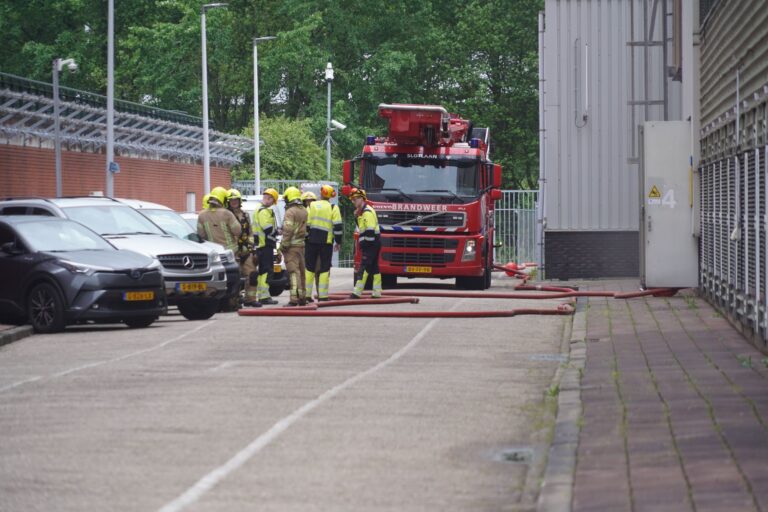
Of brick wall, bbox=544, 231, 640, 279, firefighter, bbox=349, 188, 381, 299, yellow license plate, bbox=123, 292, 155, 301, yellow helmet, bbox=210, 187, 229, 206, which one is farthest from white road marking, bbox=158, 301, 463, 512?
brick wall, bbox=544, 231, 640, 279

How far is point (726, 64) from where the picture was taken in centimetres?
2134

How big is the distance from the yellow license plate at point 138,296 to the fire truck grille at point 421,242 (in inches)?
452

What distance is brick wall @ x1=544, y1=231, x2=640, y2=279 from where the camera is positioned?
119 feet

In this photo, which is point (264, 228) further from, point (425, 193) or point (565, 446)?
point (565, 446)

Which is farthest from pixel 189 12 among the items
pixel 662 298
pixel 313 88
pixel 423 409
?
pixel 423 409

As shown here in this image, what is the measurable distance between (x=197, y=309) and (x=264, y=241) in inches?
114

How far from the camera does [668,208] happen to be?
25.9 m

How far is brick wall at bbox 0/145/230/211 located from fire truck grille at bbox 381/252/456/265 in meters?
14.5

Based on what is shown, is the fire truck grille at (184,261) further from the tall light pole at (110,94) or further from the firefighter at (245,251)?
the tall light pole at (110,94)

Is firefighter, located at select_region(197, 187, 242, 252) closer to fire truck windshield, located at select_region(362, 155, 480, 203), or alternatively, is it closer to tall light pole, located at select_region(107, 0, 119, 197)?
fire truck windshield, located at select_region(362, 155, 480, 203)

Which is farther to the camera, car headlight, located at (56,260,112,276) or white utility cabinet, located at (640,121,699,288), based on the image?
white utility cabinet, located at (640,121,699,288)

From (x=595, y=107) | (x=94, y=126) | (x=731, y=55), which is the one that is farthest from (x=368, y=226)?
(x=94, y=126)

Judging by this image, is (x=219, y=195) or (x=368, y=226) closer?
(x=219, y=195)

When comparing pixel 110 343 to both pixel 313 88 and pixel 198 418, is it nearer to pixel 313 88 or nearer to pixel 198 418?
pixel 198 418
